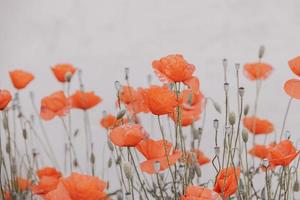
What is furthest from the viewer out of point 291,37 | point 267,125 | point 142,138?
point 291,37

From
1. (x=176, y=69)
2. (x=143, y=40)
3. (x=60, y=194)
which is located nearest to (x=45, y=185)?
(x=60, y=194)

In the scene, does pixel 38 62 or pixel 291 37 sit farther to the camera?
pixel 38 62

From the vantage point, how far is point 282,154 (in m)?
0.98

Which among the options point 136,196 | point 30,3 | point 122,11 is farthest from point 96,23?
point 136,196

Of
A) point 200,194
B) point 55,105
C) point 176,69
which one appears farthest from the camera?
point 55,105

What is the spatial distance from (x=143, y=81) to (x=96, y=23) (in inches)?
8.9

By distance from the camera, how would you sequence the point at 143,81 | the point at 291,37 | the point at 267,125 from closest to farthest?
the point at 267,125 < the point at 291,37 < the point at 143,81

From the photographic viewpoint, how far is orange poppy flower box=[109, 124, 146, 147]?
3.21ft

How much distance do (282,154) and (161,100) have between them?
0.19 metres

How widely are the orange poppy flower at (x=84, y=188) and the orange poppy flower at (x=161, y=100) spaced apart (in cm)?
14

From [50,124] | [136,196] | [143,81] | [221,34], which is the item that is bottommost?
[136,196]

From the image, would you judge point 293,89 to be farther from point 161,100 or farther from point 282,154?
point 161,100

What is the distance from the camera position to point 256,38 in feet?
6.26

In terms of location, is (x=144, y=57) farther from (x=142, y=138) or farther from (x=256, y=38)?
(x=142, y=138)
